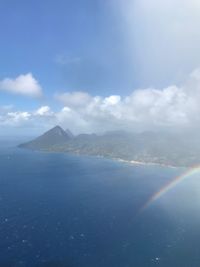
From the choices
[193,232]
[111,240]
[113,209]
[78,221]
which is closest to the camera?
[111,240]

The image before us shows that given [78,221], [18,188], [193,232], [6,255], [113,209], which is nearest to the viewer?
[6,255]

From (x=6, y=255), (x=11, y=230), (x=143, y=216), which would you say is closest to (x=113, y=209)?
(x=143, y=216)

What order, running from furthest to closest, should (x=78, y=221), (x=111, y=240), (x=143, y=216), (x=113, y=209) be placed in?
(x=113, y=209) → (x=143, y=216) → (x=78, y=221) → (x=111, y=240)

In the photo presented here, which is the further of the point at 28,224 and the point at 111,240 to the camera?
the point at 28,224

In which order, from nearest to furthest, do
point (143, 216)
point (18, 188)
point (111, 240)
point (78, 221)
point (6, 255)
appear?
→ point (6, 255) < point (111, 240) < point (78, 221) < point (143, 216) < point (18, 188)

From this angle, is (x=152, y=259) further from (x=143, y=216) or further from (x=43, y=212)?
(x=43, y=212)

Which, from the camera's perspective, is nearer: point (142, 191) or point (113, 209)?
point (113, 209)

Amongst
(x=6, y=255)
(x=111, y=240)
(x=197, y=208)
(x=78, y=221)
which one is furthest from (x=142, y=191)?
(x=6, y=255)

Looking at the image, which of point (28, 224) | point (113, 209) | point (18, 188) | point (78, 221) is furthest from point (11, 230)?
point (18, 188)

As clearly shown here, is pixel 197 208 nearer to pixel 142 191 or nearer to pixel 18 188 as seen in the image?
pixel 142 191
